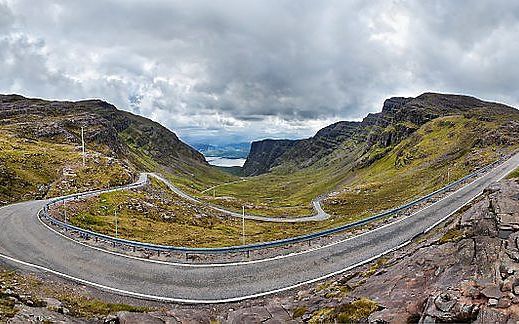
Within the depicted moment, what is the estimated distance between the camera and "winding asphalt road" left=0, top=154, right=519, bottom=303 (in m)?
25.7

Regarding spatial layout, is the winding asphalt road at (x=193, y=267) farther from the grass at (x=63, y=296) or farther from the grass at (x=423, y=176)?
the grass at (x=423, y=176)

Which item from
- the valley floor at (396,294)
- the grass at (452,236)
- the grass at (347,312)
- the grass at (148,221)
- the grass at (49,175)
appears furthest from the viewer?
the grass at (49,175)

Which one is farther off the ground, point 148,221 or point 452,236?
point 452,236

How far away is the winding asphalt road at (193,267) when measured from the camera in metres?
25.7

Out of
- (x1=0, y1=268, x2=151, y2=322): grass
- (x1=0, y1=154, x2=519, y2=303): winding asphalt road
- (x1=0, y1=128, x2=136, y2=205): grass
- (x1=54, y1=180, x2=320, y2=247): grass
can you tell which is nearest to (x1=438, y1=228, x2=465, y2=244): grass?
(x1=0, y1=154, x2=519, y2=303): winding asphalt road

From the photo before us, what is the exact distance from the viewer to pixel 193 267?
2962 centimetres

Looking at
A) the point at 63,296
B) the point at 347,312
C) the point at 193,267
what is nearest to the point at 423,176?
the point at 193,267

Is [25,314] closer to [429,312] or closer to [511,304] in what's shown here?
[429,312]

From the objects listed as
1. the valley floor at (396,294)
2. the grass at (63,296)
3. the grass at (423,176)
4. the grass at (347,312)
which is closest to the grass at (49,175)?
the grass at (63,296)

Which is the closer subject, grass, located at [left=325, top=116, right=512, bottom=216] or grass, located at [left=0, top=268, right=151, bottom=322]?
grass, located at [left=0, top=268, right=151, bottom=322]

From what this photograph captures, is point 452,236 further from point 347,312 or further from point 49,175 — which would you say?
point 49,175

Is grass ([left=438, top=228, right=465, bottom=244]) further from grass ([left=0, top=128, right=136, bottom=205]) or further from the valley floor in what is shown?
grass ([left=0, top=128, right=136, bottom=205])

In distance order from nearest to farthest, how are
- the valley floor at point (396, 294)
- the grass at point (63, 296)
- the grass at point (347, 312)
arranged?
the valley floor at point (396, 294) → the grass at point (347, 312) → the grass at point (63, 296)

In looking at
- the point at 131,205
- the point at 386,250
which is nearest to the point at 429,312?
the point at 386,250
